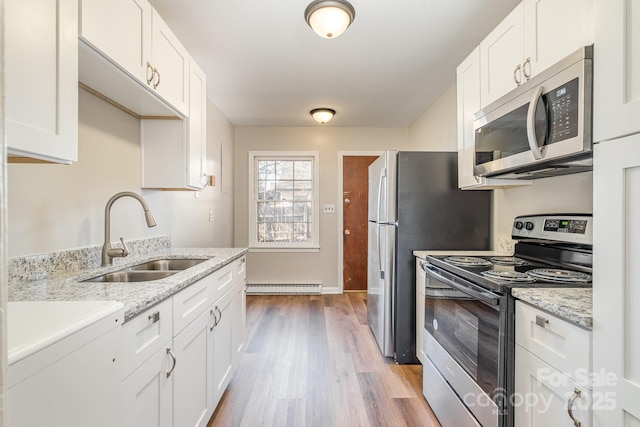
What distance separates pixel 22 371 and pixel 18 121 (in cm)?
68

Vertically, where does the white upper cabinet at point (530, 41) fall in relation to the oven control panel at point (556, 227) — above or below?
above

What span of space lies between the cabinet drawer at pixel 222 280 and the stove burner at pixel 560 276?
157cm

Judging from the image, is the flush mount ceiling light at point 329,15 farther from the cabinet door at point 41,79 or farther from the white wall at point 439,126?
the white wall at point 439,126

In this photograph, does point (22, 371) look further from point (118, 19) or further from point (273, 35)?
point (273, 35)

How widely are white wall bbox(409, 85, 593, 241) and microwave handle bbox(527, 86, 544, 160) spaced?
20.9 inches

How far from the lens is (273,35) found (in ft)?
6.93

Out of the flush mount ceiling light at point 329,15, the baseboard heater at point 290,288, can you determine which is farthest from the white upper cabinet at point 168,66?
the baseboard heater at point 290,288

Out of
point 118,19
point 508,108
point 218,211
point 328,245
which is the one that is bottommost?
point 328,245

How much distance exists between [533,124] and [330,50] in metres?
1.60

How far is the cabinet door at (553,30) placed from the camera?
112cm

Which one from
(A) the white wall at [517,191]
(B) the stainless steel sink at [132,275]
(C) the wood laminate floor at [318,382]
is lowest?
A: (C) the wood laminate floor at [318,382]

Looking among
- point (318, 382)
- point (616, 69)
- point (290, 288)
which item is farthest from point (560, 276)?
point (290, 288)

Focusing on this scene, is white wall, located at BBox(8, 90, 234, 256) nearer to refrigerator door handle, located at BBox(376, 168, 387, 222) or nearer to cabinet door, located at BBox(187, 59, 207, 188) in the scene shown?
cabinet door, located at BBox(187, 59, 207, 188)

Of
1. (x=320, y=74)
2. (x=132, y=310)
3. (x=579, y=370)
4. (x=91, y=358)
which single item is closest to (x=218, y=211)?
(x=320, y=74)
